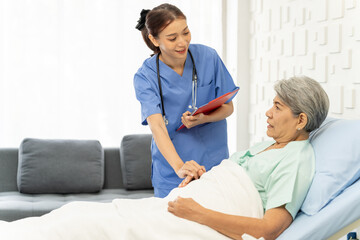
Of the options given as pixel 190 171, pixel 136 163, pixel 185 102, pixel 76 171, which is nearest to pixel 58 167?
pixel 76 171

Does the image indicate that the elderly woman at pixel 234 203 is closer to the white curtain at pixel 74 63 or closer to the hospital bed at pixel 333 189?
the hospital bed at pixel 333 189

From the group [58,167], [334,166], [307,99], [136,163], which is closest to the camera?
[334,166]

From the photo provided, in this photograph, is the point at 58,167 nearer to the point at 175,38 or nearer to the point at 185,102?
the point at 185,102

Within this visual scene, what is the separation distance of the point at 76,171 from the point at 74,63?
99 cm

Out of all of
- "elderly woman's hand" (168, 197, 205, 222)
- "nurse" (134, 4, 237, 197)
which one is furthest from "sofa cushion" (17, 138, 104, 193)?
"elderly woman's hand" (168, 197, 205, 222)

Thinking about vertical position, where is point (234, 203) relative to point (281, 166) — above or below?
below

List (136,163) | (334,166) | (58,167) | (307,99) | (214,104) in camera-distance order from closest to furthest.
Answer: (334,166), (307,99), (214,104), (58,167), (136,163)

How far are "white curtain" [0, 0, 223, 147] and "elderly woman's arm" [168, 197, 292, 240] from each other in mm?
2823

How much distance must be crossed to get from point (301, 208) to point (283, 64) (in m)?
1.62

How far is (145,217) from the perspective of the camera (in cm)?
160

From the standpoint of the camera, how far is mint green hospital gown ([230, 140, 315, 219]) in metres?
1.66

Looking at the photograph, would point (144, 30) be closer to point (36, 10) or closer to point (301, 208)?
point (301, 208)

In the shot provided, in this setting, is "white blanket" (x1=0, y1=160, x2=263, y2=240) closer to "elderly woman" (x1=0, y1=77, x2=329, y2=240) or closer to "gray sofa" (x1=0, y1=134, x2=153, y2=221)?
"elderly woman" (x1=0, y1=77, x2=329, y2=240)

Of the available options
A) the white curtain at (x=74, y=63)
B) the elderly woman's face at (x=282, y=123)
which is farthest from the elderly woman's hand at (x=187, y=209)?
the white curtain at (x=74, y=63)
